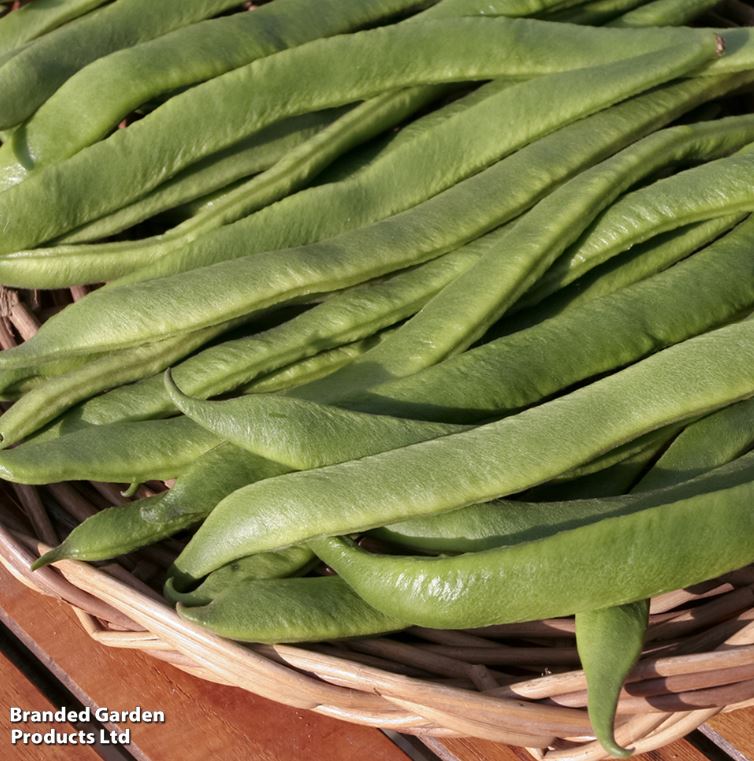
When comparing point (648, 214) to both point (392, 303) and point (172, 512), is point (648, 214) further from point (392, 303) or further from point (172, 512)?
point (172, 512)

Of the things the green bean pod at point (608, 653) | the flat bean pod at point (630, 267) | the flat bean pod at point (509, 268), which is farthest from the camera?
the flat bean pod at point (630, 267)

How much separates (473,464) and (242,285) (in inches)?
13.0

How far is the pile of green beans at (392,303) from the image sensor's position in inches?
37.0

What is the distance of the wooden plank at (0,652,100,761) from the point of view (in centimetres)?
111

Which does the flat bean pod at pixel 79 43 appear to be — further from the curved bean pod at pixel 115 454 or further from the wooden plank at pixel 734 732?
the wooden plank at pixel 734 732

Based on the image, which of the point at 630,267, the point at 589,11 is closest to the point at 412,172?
the point at 630,267

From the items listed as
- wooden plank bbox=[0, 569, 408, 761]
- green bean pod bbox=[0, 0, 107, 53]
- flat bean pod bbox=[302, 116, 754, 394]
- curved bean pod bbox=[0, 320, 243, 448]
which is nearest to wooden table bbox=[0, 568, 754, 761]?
wooden plank bbox=[0, 569, 408, 761]

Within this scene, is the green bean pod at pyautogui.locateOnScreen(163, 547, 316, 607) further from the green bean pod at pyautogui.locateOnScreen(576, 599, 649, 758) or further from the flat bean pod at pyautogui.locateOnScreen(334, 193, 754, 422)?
the green bean pod at pyautogui.locateOnScreen(576, 599, 649, 758)

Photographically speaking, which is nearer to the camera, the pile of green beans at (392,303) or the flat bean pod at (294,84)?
the pile of green beans at (392,303)

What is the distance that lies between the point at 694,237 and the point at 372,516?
0.55 meters

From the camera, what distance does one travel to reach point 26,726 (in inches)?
44.4

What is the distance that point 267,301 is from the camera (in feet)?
3.63

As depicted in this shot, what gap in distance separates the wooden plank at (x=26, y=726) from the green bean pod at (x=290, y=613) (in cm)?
28

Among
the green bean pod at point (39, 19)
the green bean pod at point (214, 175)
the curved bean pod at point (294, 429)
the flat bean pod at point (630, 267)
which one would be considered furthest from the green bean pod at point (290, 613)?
the green bean pod at point (39, 19)
